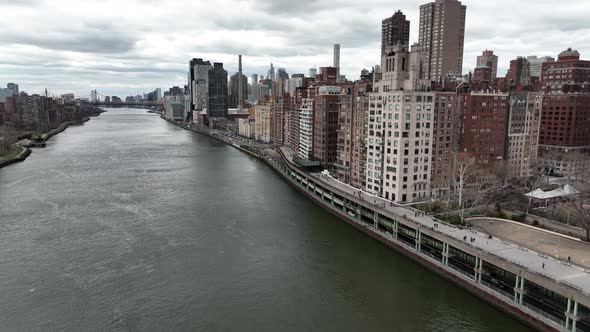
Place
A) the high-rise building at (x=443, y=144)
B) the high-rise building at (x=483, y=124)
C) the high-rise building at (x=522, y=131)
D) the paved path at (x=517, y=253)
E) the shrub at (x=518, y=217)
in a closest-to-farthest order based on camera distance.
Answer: the paved path at (x=517, y=253) < the shrub at (x=518, y=217) < the high-rise building at (x=443, y=144) < the high-rise building at (x=483, y=124) < the high-rise building at (x=522, y=131)

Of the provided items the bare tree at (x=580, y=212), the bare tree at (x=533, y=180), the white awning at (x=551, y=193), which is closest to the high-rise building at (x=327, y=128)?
the bare tree at (x=533, y=180)

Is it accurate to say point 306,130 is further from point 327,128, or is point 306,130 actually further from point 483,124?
point 483,124

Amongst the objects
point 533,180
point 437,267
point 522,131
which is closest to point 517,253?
point 437,267

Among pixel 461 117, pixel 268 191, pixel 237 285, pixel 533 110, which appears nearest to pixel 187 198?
pixel 268 191

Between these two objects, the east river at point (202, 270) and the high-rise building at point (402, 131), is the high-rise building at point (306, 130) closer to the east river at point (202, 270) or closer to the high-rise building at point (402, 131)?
the east river at point (202, 270)

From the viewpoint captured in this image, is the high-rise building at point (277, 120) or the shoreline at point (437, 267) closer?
the shoreline at point (437, 267)

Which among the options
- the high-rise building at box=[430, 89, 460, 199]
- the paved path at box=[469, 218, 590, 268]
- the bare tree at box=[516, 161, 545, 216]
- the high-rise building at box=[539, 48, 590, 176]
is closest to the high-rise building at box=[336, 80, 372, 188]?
the high-rise building at box=[430, 89, 460, 199]

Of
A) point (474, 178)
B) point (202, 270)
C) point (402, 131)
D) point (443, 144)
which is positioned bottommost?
point (202, 270)
